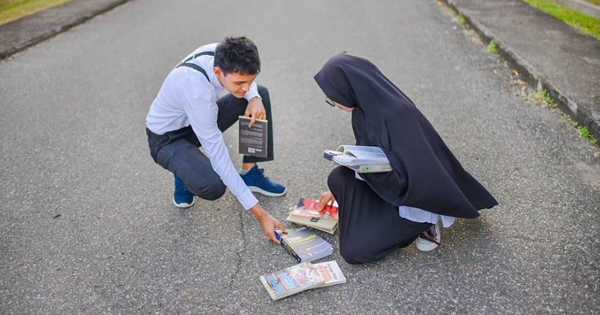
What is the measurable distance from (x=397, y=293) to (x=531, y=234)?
1.15 meters

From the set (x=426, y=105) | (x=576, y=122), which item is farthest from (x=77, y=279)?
(x=576, y=122)

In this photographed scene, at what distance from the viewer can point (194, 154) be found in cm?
375

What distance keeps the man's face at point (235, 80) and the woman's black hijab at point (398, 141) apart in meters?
0.46

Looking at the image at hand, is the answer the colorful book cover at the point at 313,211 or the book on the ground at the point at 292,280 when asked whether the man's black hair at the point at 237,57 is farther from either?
the book on the ground at the point at 292,280

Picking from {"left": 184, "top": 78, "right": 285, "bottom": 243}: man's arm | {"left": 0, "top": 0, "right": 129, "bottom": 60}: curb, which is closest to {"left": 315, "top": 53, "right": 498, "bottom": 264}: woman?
{"left": 184, "top": 78, "right": 285, "bottom": 243}: man's arm

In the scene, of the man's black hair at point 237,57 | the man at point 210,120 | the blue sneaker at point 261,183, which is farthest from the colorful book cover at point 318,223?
the man's black hair at point 237,57

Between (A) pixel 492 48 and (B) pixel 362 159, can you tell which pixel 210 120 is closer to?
(B) pixel 362 159

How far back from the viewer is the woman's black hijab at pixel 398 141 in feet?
10.1

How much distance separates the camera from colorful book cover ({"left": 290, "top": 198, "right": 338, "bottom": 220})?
3696mm

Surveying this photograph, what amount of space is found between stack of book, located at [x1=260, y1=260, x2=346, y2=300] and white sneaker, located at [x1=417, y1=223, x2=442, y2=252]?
0.61 meters

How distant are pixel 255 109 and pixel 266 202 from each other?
76cm

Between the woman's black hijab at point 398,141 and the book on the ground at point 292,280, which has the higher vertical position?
the woman's black hijab at point 398,141

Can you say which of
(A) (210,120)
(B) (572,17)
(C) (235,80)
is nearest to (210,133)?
(A) (210,120)

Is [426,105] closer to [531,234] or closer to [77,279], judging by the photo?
[531,234]
